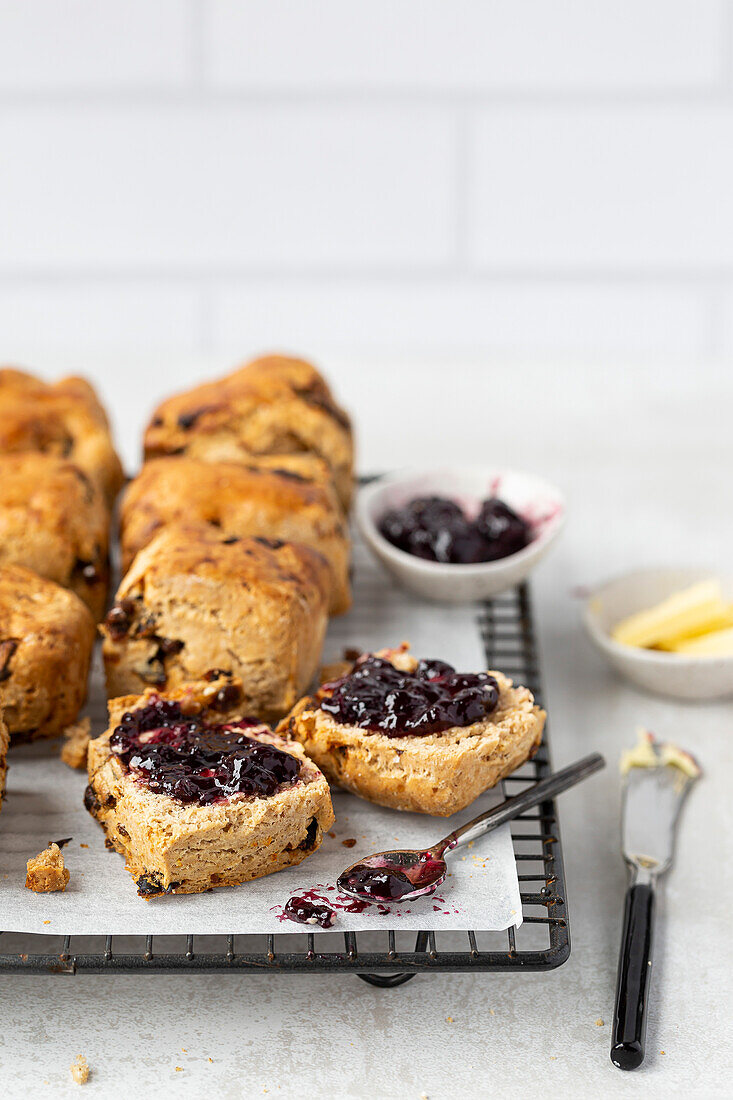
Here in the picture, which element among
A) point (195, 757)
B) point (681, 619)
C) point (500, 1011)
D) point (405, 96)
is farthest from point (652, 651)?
point (405, 96)

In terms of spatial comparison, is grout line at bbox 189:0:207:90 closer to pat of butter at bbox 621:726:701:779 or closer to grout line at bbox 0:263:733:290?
grout line at bbox 0:263:733:290

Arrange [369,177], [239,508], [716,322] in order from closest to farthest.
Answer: [239,508]
[369,177]
[716,322]

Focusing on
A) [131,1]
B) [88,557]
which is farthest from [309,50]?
[88,557]

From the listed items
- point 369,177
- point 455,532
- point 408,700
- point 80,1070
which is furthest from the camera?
point 369,177

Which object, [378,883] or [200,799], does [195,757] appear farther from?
[378,883]

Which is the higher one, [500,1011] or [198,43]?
[198,43]

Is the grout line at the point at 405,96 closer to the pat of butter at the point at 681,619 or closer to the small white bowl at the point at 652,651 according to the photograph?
the small white bowl at the point at 652,651
